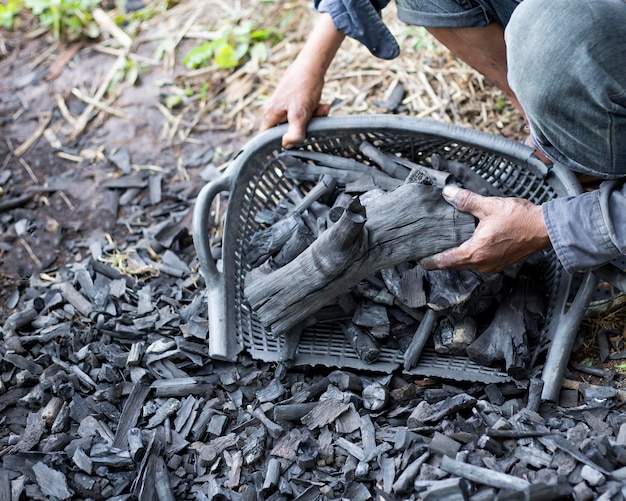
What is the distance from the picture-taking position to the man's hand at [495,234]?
1.82m

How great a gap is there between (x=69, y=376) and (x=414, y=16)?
1.63 metres

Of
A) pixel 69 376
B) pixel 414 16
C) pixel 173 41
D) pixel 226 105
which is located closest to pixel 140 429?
pixel 69 376

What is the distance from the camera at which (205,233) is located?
2.15m

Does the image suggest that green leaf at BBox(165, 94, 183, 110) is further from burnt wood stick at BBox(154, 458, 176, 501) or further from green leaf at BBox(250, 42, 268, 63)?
burnt wood stick at BBox(154, 458, 176, 501)

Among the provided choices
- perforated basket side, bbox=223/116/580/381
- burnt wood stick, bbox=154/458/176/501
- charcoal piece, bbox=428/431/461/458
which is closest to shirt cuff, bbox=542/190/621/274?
perforated basket side, bbox=223/116/580/381

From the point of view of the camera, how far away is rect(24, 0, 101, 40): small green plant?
3834 mm

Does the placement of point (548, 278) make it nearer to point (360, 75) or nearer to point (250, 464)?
point (250, 464)

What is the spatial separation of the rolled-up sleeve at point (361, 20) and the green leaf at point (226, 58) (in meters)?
1.08

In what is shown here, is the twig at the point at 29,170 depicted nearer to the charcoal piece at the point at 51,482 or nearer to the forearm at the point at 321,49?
the forearm at the point at 321,49

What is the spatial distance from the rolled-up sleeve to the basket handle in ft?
2.26

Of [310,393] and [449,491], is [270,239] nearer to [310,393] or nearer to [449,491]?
[310,393]

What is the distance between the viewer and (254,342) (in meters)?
2.14

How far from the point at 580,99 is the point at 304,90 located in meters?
0.97

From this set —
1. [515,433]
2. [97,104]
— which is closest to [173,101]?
[97,104]
